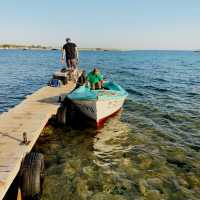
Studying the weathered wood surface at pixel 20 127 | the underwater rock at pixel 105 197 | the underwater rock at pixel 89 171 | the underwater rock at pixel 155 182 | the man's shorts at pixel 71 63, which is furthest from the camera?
the man's shorts at pixel 71 63

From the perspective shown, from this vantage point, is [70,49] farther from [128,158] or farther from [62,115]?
[128,158]

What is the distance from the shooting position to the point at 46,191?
7.72 m

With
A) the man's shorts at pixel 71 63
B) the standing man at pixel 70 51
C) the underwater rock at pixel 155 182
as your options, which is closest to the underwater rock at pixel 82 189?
the underwater rock at pixel 155 182

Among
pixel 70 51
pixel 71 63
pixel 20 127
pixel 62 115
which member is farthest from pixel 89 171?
pixel 71 63

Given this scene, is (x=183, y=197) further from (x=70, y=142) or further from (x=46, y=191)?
(x=70, y=142)

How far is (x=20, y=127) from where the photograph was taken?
9.44m

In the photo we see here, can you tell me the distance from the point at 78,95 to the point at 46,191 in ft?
19.6

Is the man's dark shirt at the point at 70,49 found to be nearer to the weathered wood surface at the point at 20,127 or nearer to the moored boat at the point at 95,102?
the weathered wood surface at the point at 20,127

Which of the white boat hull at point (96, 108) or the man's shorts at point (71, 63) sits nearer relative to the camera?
the white boat hull at point (96, 108)

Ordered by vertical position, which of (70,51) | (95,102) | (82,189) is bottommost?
(82,189)

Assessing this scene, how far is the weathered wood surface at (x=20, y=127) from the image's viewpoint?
6367 mm

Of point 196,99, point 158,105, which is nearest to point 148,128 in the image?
point 158,105

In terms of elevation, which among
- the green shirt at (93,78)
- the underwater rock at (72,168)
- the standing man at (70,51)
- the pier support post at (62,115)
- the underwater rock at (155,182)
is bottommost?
the underwater rock at (72,168)

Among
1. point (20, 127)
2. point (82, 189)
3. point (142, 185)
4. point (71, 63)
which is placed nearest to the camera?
point (82, 189)
